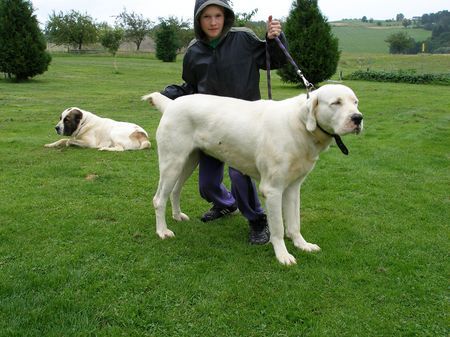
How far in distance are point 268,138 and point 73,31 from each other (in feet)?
216

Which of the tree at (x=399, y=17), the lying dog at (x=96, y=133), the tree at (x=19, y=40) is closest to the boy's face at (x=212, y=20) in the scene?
the lying dog at (x=96, y=133)

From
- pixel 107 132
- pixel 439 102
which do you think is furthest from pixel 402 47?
pixel 107 132

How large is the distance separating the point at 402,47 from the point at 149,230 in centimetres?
8221

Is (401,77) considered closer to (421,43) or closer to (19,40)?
(19,40)

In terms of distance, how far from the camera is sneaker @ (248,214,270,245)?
5023mm

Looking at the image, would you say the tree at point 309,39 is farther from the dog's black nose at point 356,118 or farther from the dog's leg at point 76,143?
the dog's black nose at point 356,118

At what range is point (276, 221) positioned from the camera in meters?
4.56

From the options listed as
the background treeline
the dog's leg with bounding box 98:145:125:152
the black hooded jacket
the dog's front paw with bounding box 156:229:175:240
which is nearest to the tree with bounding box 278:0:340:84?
the dog's leg with bounding box 98:145:125:152

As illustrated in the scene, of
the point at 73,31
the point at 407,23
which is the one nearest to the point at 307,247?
the point at 73,31

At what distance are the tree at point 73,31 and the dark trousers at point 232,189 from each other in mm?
63866

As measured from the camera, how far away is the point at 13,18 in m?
24.1

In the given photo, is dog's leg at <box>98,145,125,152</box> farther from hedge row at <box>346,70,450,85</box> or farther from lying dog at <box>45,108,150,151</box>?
hedge row at <box>346,70,450,85</box>

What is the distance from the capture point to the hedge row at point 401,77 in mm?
28516

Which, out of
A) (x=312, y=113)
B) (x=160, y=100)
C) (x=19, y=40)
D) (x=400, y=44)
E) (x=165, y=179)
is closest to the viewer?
(x=312, y=113)
